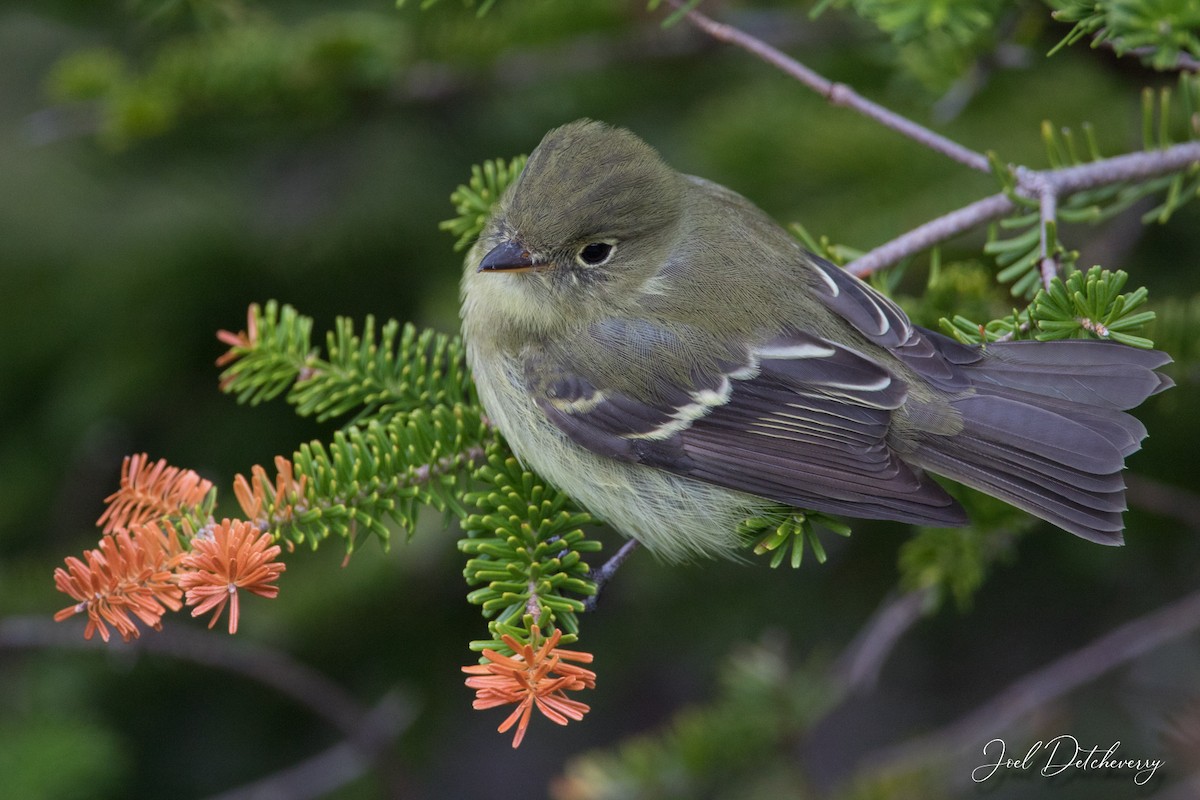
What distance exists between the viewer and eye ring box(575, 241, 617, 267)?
2.57m

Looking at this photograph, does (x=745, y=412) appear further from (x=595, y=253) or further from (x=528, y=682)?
(x=528, y=682)

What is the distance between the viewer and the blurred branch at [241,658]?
7.93 feet

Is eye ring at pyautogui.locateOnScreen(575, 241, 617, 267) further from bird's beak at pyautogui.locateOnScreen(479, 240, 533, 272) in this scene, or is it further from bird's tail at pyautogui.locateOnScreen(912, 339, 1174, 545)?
bird's tail at pyautogui.locateOnScreen(912, 339, 1174, 545)

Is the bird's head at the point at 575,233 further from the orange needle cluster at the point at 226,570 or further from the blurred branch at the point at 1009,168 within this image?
the orange needle cluster at the point at 226,570

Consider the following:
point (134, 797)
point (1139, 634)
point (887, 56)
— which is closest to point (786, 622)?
point (1139, 634)

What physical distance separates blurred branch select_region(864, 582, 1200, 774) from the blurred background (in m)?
0.07

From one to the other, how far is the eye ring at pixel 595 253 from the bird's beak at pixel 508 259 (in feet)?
0.51

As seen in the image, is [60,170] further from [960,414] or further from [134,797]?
[960,414]

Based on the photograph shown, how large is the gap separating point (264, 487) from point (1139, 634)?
6.33 ft

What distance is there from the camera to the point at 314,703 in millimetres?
2477

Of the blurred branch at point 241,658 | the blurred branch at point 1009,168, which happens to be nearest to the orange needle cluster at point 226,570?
the blurred branch at point 241,658

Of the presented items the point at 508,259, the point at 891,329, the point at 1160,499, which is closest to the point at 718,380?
the point at 891,329
